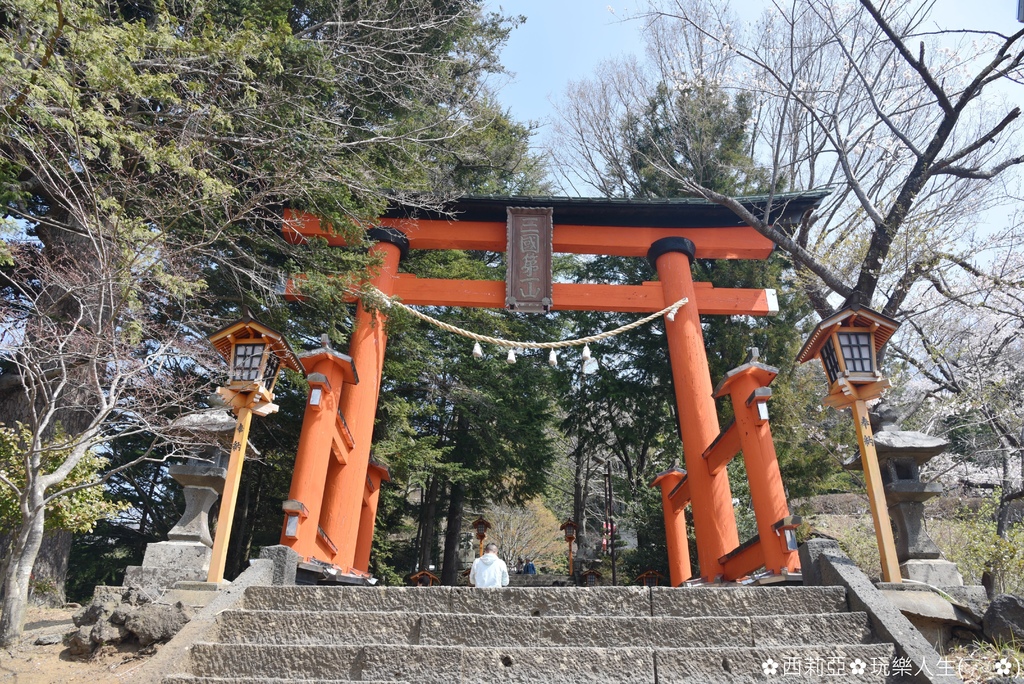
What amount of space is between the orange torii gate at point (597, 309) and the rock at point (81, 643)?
5.27 ft

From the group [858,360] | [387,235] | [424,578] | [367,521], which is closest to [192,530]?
[367,521]

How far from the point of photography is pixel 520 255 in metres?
8.99

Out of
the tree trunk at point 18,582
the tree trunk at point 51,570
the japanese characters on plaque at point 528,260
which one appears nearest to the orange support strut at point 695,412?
the japanese characters on plaque at point 528,260

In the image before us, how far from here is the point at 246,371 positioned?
582cm

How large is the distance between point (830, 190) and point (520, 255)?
4.23 metres

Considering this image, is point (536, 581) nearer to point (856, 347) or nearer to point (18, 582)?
point (856, 347)

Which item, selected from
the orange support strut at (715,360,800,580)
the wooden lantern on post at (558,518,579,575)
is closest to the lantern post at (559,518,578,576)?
the wooden lantern on post at (558,518,579,575)

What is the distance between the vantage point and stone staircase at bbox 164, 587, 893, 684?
3828 mm

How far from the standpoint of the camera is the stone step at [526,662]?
3.80m

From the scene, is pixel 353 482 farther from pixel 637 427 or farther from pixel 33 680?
pixel 637 427

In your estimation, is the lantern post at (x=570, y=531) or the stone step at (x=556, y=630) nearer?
the stone step at (x=556, y=630)

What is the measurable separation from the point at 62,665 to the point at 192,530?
1.24 meters

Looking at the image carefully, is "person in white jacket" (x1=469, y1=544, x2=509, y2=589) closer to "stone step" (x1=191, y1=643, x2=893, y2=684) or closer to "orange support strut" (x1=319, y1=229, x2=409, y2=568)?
"orange support strut" (x1=319, y1=229, x2=409, y2=568)

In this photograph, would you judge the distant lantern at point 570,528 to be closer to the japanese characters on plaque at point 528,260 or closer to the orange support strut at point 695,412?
the orange support strut at point 695,412
